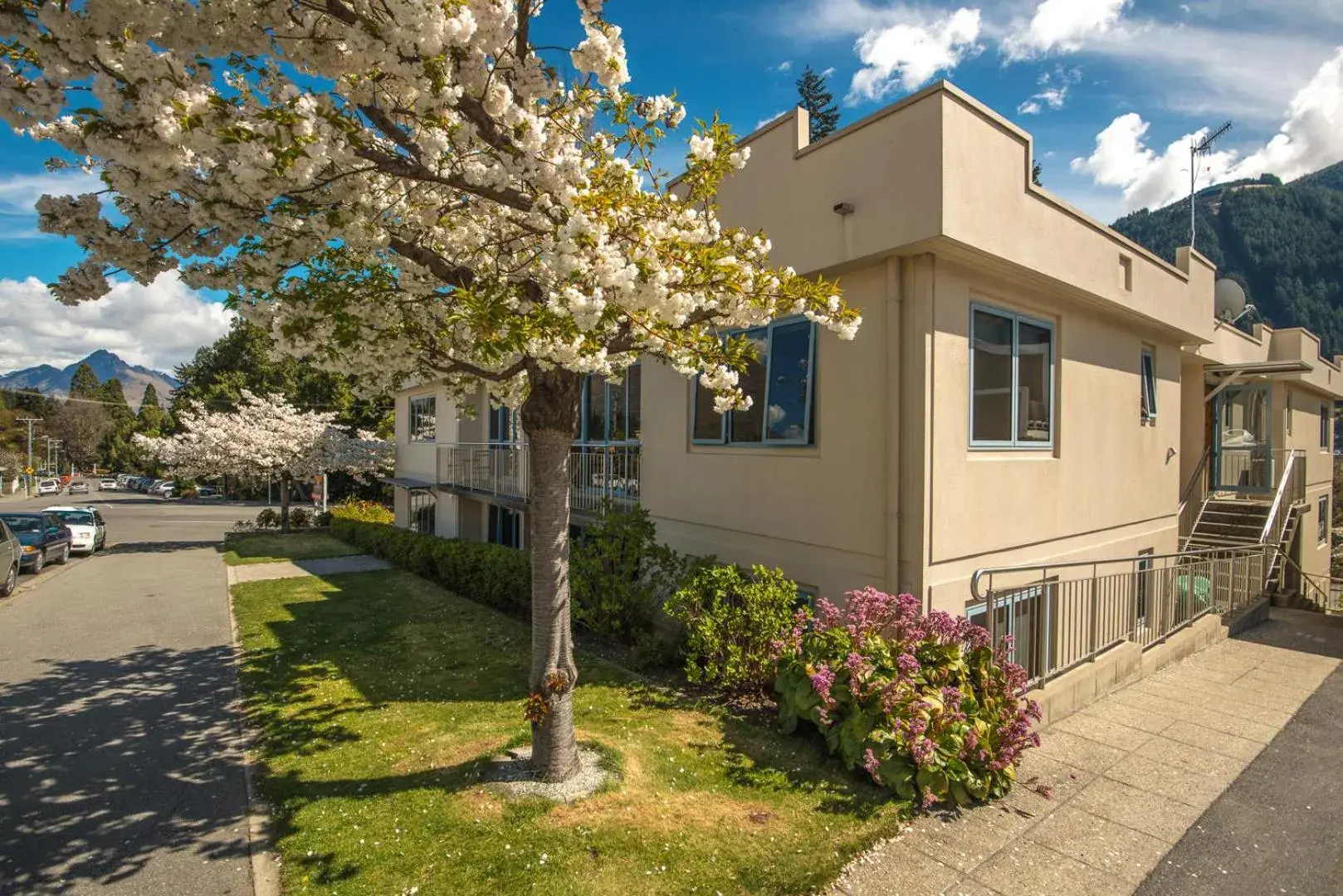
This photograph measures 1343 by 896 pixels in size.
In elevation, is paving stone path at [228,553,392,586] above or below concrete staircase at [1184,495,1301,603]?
below

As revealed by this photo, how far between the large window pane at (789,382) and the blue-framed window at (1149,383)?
A: 6.28 m

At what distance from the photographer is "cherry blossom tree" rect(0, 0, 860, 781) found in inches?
133

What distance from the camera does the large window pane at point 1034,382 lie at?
7508 millimetres

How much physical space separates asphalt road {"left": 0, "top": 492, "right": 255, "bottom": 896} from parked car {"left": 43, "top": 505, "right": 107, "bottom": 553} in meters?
8.56

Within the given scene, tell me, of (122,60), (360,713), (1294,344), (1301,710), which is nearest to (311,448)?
→ (360,713)

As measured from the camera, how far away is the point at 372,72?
3852 mm

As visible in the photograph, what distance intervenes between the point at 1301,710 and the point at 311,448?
27815mm

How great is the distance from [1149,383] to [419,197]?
34.7 ft

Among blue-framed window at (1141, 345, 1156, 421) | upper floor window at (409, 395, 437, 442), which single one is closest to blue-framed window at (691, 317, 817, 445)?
blue-framed window at (1141, 345, 1156, 421)

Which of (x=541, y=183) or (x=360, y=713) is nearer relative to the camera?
(x=541, y=183)

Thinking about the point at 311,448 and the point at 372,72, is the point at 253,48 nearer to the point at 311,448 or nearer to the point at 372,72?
the point at 372,72

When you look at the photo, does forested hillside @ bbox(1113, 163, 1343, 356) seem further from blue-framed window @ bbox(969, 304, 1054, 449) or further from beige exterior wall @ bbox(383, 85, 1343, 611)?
blue-framed window @ bbox(969, 304, 1054, 449)

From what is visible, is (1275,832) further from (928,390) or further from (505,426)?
(505,426)

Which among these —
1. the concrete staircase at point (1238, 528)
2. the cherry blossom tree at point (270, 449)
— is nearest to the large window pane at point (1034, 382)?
the concrete staircase at point (1238, 528)
